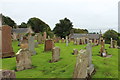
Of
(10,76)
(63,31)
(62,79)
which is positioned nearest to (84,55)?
(62,79)

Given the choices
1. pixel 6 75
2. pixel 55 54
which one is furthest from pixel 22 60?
pixel 6 75

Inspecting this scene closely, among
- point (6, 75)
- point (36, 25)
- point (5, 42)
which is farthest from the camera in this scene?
point (36, 25)

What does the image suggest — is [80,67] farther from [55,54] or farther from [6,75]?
[55,54]

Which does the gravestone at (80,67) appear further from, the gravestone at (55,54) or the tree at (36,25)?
the tree at (36,25)

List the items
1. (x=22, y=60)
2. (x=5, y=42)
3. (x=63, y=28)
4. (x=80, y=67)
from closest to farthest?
(x=80, y=67) < (x=22, y=60) < (x=5, y=42) < (x=63, y=28)

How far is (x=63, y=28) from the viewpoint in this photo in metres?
72.2

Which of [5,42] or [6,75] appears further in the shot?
[5,42]

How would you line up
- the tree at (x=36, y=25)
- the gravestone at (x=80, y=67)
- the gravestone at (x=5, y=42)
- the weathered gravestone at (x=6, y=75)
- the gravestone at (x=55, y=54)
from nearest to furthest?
the weathered gravestone at (x=6, y=75) → the gravestone at (x=80, y=67) → the gravestone at (x=55, y=54) → the gravestone at (x=5, y=42) → the tree at (x=36, y=25)

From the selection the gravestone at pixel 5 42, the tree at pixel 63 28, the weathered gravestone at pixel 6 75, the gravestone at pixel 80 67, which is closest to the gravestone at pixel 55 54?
the gravestone at pixel 80 67

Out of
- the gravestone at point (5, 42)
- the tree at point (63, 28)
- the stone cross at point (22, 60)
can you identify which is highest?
the tree at point (63, 28)

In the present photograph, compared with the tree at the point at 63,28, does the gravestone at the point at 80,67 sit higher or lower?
lower

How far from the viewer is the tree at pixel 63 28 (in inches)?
2816

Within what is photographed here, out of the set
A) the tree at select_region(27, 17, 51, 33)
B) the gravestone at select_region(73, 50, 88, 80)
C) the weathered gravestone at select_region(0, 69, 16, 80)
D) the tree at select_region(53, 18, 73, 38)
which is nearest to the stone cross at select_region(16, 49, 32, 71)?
the gravestone at select_region(73, 50, 88, 80)

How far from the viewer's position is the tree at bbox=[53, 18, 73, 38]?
235 ft
